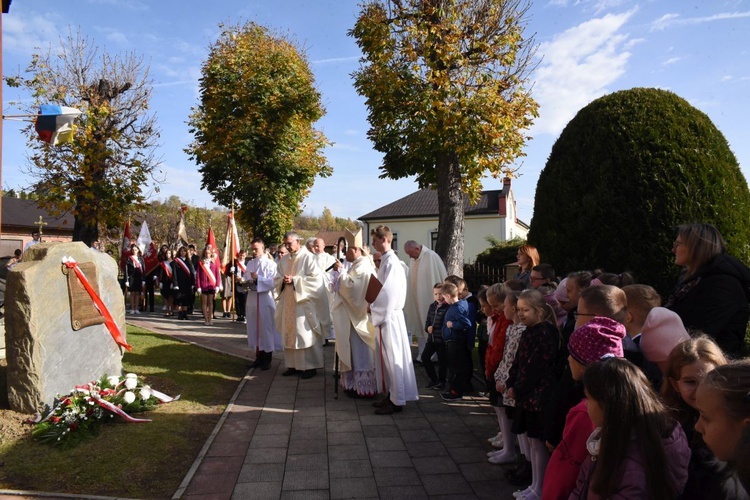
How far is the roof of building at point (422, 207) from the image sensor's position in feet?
135

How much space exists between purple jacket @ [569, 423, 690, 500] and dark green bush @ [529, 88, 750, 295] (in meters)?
4.19

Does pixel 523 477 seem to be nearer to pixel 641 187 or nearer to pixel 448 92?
pixel 641 187

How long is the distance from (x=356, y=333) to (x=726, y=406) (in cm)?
572

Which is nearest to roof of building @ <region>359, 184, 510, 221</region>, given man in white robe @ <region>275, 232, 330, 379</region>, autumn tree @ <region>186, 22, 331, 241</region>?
autumn tree @ <region>186, 22, 331, 241</region>

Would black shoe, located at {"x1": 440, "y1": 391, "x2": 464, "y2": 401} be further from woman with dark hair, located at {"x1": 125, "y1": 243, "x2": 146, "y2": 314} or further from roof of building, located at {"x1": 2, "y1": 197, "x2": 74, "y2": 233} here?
roof of building, located at {"x1": 2, "y1": 197, "x2": 74, "y2": 233}

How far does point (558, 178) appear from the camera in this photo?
7.14 meters

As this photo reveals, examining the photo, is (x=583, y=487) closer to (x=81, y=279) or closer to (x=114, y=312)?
(x=81, y=279)

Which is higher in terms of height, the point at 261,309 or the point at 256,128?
the point at 256,128

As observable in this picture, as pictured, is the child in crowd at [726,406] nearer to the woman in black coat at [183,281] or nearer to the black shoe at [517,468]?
the black shoe at [517,468]

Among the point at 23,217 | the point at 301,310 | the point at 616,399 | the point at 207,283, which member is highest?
the point at 23,217

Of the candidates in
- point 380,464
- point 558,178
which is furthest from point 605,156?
point 380,464

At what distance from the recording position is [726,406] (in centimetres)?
191

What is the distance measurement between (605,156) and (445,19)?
6.61 m

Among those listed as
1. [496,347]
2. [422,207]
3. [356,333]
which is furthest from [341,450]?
[422,207]
